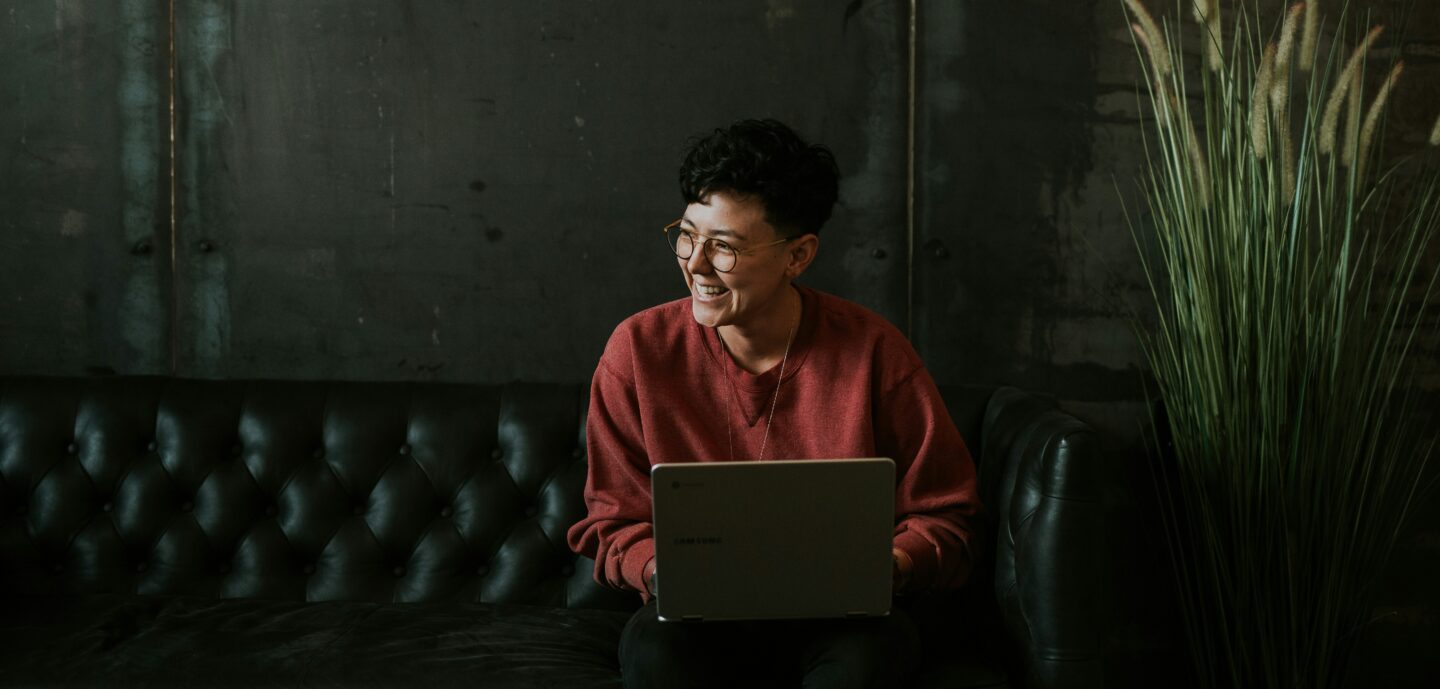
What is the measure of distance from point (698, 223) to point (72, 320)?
164cm

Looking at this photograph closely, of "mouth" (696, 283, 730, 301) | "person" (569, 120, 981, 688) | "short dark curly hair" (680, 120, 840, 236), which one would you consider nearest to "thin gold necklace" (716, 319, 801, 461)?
"person" (569, 120, 981, 688)

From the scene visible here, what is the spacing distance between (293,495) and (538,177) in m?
0.86

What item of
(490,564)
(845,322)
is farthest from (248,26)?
(845,322)

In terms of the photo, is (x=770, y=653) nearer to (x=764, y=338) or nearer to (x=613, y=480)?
(x=613, y=480)

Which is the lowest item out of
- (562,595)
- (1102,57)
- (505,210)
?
(562,595)

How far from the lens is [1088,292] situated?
2445 mm

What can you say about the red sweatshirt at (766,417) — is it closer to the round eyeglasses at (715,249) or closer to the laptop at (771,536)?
the round eyeglasses at (715,249)

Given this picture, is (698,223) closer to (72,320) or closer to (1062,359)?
(1062,359)

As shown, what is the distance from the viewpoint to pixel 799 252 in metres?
1.79

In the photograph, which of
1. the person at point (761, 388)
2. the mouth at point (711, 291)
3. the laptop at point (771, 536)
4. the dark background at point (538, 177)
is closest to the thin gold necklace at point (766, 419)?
the person at point (761, 388)

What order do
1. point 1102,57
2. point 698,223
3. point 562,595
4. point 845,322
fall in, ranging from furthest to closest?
point 1102,57, point 562,595, point 845,322, point 698,223

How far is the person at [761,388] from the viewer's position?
1.70 meters

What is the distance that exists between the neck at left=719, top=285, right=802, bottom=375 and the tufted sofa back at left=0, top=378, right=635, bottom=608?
458 mm

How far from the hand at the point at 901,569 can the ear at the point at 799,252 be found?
488mm
